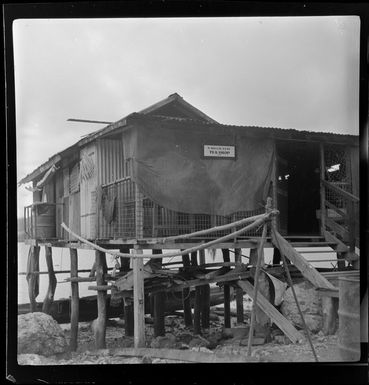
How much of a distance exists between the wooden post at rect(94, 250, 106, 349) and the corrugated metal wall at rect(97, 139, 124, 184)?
2055mm

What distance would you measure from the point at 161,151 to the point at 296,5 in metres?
3.88

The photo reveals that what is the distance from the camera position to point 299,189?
1273 centimetres

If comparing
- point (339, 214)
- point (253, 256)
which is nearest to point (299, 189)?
point (339, 214)

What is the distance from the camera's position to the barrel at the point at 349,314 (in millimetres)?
6961

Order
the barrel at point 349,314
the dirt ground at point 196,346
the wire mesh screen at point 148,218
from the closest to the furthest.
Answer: the barrel at point 349,314, the dirt ground at point 196,346, the wire mesh screen at point 148,218

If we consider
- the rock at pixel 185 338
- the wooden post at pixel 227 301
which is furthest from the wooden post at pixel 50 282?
the wooden post at pixel 227 301

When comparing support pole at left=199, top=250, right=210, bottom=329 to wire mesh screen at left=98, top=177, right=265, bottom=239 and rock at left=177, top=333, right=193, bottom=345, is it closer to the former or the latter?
rock at left=177, top=333, right=193, bottom=345

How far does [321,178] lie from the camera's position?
11.6 metres

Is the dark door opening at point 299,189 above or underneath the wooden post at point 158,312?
above

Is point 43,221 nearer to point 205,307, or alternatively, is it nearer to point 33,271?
point 33,271

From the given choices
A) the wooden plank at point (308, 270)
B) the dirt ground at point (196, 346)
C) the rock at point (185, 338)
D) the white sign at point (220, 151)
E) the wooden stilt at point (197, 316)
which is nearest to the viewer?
the dirt ground at point (196, 346)

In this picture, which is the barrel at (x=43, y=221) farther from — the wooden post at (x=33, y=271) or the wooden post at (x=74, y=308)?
the wooden post at (x=33, y=271)

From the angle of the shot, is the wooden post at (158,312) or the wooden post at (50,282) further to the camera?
the wooden post at (50,282)

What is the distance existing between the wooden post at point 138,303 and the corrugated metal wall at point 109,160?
1.90m
